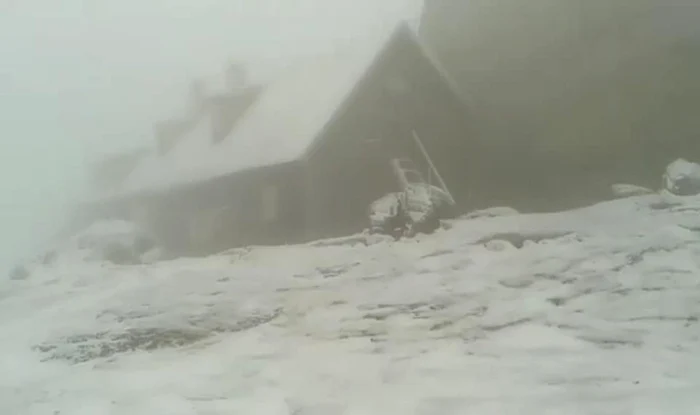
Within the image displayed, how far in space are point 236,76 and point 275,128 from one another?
219 mm

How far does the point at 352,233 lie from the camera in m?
2.47

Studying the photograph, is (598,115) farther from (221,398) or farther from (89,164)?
(89,164)

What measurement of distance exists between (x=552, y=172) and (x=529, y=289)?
0.38 m

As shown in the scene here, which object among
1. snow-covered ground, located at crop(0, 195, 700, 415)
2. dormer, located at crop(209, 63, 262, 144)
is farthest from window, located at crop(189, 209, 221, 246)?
dormer, located at crop(209, 63, 262, 144)

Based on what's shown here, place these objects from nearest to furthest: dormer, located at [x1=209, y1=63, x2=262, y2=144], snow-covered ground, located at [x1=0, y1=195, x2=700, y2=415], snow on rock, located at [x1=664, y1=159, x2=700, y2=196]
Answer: snow-covered ground, located at [x1=0, y1=195, x2=700, y2=415]
snow on rock, located at [x1=664, y1=159, x2=700, y2=196]
dormer, located at [x1=209, y1=63, x2=262, y2=144]

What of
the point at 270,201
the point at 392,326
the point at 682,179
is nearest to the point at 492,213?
the point at 392,326

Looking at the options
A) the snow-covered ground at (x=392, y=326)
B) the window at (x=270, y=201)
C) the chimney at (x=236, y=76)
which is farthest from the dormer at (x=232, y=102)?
the snow-covered ground at (x=392, y=326)

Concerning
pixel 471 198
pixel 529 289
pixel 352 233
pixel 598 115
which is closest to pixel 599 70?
pixel 598 115

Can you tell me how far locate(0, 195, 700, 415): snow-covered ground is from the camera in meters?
2.18

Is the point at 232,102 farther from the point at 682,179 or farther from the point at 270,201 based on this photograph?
the point at 682,179

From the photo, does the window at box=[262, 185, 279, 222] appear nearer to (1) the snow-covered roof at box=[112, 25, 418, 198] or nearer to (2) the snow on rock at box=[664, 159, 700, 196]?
(1) the snow-covered roof at box=[112, 25, 418, 198]

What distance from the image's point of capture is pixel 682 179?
2.43 meters

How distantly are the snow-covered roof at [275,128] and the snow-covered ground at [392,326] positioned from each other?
0.28m

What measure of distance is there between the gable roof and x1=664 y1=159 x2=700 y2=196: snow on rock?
2.89 feet
